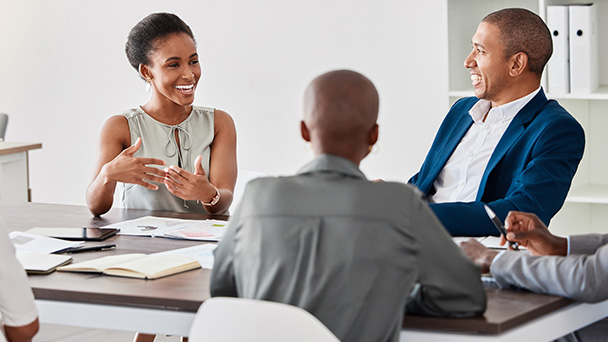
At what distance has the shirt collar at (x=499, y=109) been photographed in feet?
8.32

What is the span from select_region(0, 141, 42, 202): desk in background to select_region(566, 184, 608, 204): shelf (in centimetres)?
272

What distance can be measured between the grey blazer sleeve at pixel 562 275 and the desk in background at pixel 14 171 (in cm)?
313

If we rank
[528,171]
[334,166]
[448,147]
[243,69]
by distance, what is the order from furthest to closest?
[243,69] → [448,147] → [528,171] → [334,166]

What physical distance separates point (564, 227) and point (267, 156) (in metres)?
1.68

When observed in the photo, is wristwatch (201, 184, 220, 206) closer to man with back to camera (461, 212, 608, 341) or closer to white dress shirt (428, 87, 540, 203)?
white dress shirt (428, 87, 540, 203)

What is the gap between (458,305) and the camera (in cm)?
143

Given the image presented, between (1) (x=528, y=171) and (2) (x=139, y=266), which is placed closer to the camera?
(2) (x=139, y=266)

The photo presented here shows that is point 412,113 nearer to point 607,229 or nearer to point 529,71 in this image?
point 607,229

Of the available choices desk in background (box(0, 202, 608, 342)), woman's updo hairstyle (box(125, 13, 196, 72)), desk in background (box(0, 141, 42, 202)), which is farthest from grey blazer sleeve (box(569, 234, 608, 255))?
desk in background (box(0, 141, 42, 202))

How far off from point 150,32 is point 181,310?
139 cm

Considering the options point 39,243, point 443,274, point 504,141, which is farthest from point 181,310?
point 504,141

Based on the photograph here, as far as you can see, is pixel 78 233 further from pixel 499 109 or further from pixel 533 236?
pixel 499 109

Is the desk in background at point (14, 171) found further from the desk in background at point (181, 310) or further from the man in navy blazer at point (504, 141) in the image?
the desk in background at point (181, 310)

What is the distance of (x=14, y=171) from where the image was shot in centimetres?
421
